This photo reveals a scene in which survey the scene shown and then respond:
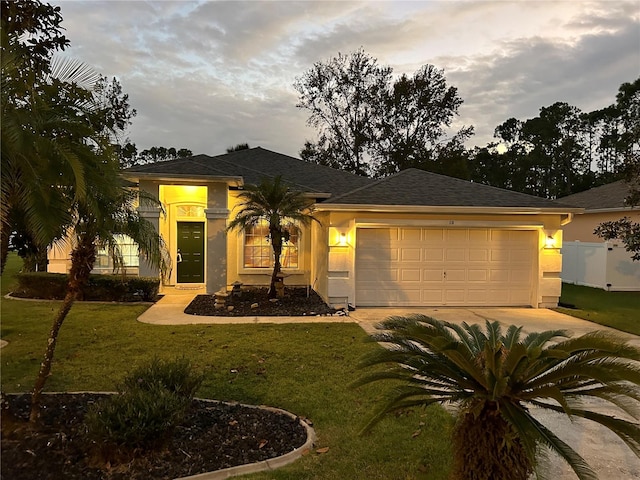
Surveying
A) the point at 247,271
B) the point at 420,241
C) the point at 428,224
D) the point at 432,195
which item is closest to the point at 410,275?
the point at 420,241

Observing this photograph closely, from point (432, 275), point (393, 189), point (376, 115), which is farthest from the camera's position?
point (376, 115)

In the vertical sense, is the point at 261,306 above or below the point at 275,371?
above

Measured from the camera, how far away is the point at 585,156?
141 feet

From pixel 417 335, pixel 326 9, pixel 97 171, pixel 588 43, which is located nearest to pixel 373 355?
pixel 417 335

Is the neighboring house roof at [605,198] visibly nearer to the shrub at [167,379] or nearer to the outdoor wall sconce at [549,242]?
the outdoor wall sconce at [549,242]

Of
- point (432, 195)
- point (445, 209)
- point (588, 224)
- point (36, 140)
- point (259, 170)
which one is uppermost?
point (259, 170)

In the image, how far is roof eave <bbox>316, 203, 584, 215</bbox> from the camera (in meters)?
10.7

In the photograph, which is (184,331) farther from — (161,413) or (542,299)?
(542,299)

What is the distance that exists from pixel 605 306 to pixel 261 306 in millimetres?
9987

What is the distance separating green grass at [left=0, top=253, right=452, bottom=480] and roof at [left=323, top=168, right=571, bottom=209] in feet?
11.8

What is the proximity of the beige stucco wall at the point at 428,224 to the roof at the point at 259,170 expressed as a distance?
3.36m

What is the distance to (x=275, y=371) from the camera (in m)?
6.22

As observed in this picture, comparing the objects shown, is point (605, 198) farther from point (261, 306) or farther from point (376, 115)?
point (376, 115)

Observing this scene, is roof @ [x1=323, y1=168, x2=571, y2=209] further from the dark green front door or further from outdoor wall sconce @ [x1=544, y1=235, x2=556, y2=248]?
the dark green front door
